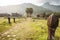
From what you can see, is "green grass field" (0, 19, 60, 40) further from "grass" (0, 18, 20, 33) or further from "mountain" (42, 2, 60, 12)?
"mountain" (42, 2, 60, 12)

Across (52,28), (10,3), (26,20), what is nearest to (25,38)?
(26,20)

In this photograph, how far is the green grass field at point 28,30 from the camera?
402cm

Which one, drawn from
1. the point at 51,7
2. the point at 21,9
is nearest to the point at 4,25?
the point at 21,9

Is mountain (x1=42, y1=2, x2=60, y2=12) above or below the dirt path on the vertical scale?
above

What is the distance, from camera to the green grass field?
402cm

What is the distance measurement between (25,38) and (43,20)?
65 cm

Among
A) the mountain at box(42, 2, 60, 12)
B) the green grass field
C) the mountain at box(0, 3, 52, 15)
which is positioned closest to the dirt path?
the green grass field

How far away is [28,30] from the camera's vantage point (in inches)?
163

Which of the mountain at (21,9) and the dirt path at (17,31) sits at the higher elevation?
the mountain at (21,9)

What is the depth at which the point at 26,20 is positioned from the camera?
4.27 m

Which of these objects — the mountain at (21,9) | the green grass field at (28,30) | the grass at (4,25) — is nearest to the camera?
the green grass field at (28,30)

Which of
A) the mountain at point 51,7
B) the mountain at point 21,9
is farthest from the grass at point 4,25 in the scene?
the mountain at point 51,7

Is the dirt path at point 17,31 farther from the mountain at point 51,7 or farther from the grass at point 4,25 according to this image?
the mountain at point 51,7

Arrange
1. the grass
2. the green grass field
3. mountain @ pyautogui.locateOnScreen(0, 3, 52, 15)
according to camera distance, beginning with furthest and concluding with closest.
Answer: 1. mountain @ pyautogui.locateOnScreen(0, 3, 52, 15)
2. the grass
3. the green grass field
